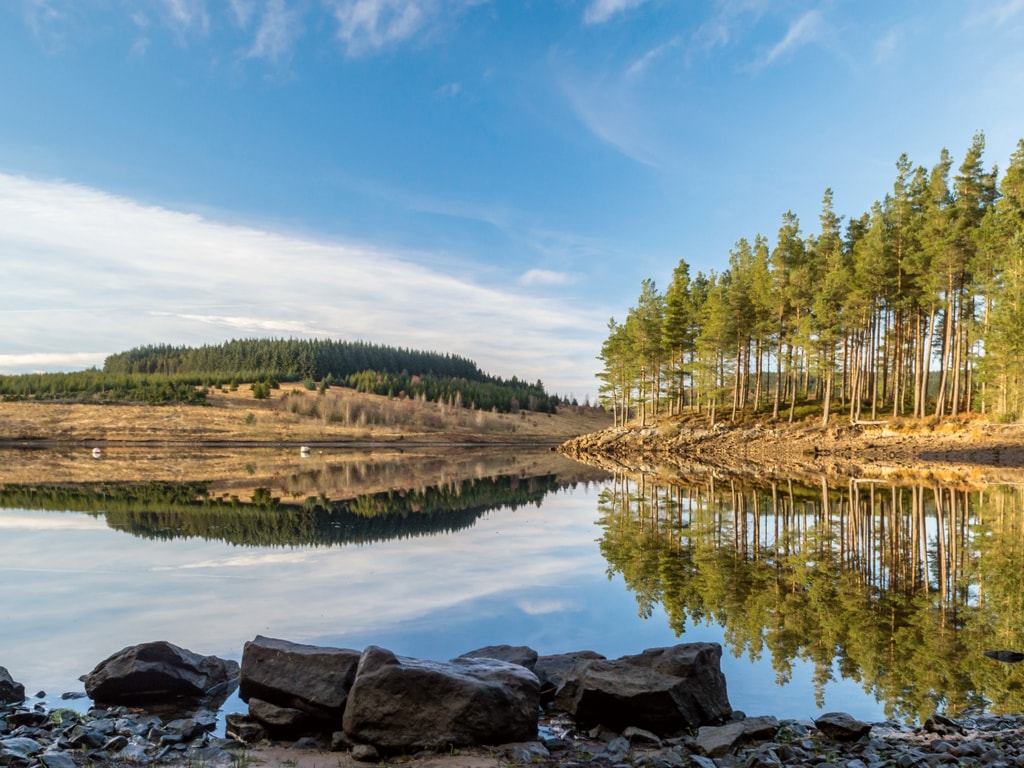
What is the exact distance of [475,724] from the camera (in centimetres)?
741

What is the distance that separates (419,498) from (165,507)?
10609 millimetres

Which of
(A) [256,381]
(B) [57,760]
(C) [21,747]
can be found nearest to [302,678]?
(B) [57,760]

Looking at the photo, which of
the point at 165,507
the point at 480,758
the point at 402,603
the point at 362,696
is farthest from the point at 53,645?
the point at 165,507

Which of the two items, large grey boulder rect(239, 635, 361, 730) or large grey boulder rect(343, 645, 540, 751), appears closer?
large grey boulder rect(343, 645, 540, 751)

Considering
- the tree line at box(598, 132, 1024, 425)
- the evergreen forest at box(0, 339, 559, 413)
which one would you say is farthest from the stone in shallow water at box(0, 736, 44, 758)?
the evergreen forest at box(0, 339, 559, 413)

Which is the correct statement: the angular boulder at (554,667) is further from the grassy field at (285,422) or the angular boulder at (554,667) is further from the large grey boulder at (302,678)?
the grassy field at (285,422)

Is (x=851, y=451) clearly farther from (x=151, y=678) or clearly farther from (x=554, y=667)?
(x=151, y=678)

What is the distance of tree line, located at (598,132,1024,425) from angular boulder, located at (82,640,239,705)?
163ft

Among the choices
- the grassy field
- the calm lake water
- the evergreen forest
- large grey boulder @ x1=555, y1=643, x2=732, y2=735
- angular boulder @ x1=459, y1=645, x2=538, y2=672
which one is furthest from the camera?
the evergreen forest

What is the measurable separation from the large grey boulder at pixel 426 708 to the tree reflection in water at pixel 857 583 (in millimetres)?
4037

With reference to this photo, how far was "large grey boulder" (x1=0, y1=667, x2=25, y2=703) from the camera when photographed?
853 cm

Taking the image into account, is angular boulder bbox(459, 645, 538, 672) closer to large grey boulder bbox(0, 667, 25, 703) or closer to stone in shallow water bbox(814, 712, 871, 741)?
stone in shallow water bbox(814, 712, 871, 741)

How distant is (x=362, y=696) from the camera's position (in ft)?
24.4

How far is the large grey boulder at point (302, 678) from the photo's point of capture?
7.86 meters
